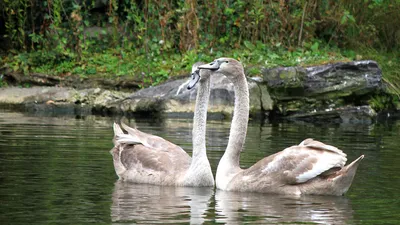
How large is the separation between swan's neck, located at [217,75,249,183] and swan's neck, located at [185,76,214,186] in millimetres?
158

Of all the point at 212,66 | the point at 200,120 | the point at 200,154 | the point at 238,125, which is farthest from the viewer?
the point at 200,120

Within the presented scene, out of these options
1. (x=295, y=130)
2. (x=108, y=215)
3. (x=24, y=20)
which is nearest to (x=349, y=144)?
(x=295, y=130)

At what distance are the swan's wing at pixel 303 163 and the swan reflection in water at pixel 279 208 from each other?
226 millimetres

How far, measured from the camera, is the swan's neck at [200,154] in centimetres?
973

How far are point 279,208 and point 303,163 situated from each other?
0.93 m

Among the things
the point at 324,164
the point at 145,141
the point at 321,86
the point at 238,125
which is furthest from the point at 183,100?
the point at 324,164

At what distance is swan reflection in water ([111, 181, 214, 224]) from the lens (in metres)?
7.67

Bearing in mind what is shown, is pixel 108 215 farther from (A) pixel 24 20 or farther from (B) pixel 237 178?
(A) pixel 24 20

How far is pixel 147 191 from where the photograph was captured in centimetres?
947

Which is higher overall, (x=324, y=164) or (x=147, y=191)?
(x=324, y=164)

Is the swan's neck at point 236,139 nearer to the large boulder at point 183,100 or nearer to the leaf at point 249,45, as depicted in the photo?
the large boulder at point 183,100

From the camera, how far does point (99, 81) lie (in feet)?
69.1

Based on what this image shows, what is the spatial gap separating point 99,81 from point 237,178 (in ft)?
39.3

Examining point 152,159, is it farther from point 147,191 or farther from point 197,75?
point 197,75
